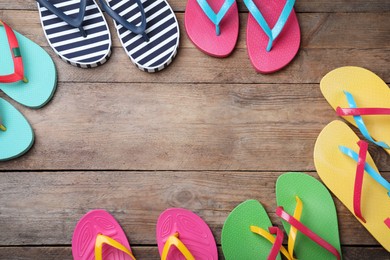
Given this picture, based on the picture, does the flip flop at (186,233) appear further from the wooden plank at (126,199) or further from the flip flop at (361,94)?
the flip flop at (361,94)

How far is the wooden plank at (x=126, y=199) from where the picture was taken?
816mm

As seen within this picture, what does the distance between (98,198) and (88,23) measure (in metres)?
0.39

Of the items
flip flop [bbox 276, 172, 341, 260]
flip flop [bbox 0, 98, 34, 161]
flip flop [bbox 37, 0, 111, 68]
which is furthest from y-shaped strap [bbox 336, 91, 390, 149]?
flip flop [bbox 0, 98, 34, 161]

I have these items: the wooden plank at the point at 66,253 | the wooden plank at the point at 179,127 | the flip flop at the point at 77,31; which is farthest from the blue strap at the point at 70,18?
the wooden plank at the point at 66,253

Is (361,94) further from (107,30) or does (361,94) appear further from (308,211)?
(107,30)

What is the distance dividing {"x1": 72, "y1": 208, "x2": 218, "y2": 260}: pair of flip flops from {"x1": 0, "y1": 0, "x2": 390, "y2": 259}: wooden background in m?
0.02

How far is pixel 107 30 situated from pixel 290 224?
0.57 metres

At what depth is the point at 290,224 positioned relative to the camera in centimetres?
80

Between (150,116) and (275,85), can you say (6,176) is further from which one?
(275,85)

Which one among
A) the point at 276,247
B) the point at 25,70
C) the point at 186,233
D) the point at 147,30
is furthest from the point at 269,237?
the point at 25,70

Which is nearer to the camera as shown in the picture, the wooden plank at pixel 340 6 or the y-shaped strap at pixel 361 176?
the y-shaped strap at pixel 361 176

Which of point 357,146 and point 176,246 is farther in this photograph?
point 357,146

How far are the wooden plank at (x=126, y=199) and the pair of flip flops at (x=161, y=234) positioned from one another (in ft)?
0.05

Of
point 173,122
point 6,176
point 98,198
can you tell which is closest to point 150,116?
point 173,122
